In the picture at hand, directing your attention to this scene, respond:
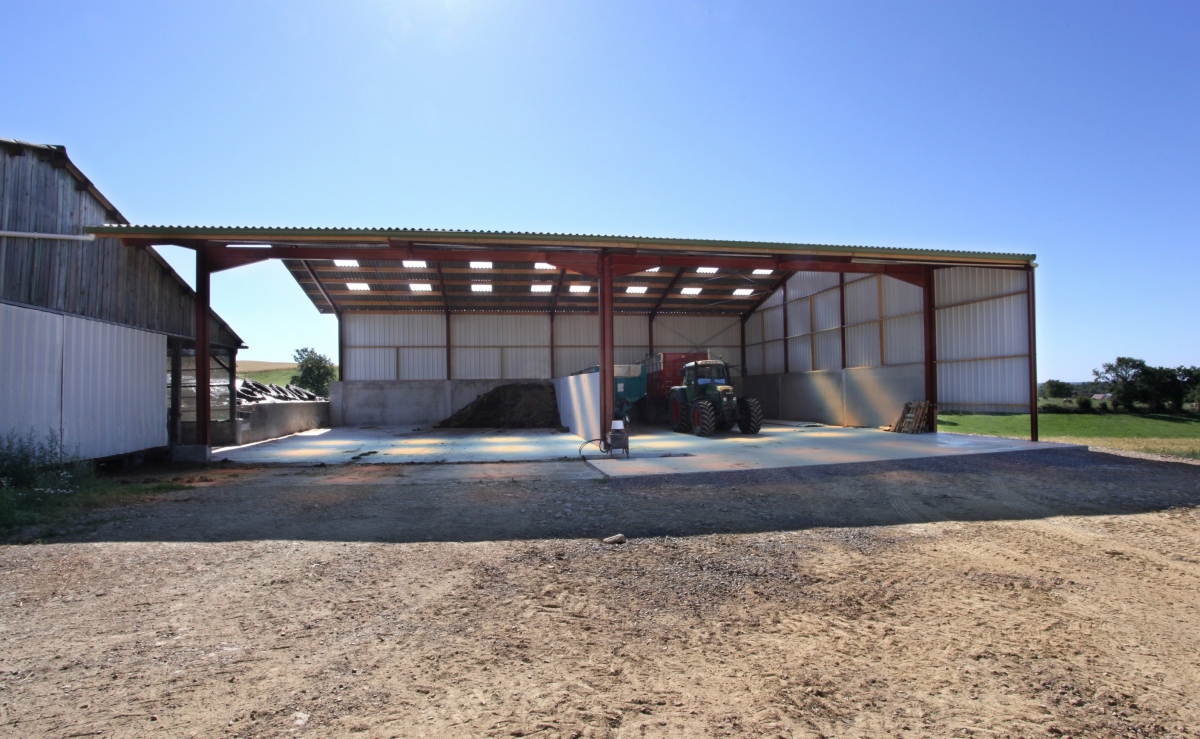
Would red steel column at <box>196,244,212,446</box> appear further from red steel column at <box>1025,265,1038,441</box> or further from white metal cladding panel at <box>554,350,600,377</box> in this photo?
red steel column at <box>1025,265,1038,441</box>

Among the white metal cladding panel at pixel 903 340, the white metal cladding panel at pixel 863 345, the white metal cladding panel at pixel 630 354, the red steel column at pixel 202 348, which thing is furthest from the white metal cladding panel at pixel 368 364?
the white metal cladding panel at pixel 903 340

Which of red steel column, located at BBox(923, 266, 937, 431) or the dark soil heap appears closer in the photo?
red steel column, located at BBox(923, 266, 937, 431)

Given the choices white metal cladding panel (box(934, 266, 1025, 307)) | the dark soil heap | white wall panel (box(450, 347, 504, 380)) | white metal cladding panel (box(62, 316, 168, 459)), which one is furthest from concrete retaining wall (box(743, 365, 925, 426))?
white metal cladding panel (box(62, 316, 168, 459))

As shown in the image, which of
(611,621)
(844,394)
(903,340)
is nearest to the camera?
(611,621)

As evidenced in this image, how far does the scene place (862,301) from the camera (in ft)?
77.7

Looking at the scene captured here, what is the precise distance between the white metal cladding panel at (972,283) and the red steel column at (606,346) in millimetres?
11694

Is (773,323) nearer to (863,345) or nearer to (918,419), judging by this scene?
(863,345)

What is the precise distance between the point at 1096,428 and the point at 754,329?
14848 mm

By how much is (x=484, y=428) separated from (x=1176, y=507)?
22167mm

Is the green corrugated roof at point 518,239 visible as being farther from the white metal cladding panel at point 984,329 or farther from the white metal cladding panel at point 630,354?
the white metal cladding panel at point 630,354

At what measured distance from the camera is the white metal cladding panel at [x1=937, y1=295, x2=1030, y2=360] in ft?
58.6

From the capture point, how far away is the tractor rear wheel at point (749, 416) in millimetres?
20031

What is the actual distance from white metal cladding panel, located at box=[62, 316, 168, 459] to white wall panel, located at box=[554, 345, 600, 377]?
59.4 feet

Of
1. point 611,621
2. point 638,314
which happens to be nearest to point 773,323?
point 638,314
